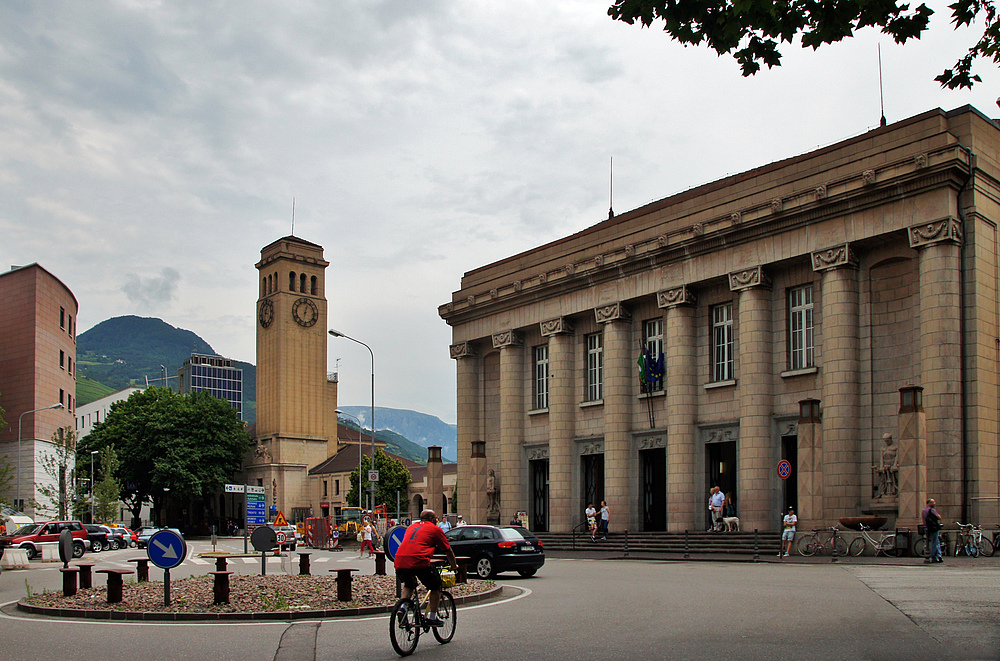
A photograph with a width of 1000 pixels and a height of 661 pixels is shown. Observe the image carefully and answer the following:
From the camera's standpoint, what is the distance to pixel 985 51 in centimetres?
1215

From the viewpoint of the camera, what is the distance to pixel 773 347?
120 feet

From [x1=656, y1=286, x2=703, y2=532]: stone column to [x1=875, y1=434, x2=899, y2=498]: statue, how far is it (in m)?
8.65

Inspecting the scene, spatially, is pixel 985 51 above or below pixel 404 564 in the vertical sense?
above

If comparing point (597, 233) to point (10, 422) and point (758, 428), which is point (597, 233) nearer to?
point (758, 428)

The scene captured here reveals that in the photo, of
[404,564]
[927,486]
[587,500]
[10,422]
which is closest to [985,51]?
[404,564]

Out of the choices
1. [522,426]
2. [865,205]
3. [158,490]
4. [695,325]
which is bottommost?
[158,490]

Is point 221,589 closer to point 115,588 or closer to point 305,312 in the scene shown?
point 115,588

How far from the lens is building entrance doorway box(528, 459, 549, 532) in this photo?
48.2 meters

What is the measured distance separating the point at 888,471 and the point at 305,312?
83335 mm

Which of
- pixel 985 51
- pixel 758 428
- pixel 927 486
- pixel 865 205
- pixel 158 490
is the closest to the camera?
pixel 985 51

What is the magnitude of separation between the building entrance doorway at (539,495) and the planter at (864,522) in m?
19.1

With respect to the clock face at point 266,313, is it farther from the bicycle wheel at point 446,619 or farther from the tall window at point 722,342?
the bicycle wheel at point 446,619

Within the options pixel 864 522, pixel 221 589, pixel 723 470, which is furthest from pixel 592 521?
pixel 221 589

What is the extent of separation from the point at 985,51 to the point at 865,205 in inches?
849
